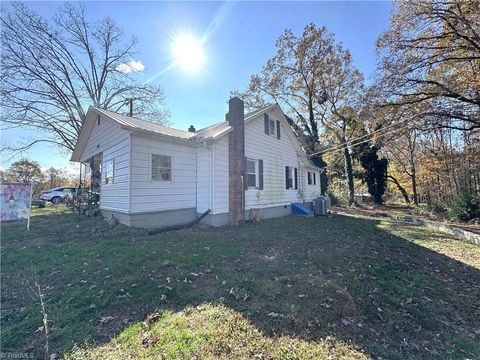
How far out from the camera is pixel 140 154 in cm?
821

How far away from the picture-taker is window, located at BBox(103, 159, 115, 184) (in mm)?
9617

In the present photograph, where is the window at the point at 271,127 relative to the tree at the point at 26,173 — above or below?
above

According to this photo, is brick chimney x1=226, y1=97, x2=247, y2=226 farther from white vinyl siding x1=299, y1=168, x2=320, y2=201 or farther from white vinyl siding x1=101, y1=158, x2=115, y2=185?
white vinyl siding x1=299, y1=168, x2=320, y2=201

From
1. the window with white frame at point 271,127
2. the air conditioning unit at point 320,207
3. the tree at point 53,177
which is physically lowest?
the air conditioning unit at point 320,207

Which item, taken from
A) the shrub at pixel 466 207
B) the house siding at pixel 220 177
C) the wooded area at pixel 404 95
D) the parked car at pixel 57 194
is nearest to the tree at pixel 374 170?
the wooded area at pixel 404 95

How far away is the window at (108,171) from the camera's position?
962cm

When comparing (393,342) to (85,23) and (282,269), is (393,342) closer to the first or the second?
(282,269)

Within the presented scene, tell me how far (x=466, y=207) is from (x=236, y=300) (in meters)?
14.7

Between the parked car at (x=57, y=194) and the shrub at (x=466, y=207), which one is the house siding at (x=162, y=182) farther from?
the parked car at (x=57, y=194)

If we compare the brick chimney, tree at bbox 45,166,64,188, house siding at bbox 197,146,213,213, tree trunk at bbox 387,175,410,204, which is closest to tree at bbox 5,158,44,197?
tree at bbox 45,166,64,188

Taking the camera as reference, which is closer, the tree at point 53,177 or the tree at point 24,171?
the tree at point 24,171

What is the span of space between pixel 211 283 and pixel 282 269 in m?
1.62

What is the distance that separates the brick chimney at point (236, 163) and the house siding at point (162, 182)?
63.3 inches

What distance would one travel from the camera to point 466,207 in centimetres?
1213
